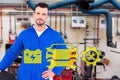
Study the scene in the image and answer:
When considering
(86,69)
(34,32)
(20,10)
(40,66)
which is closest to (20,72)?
(40,66)

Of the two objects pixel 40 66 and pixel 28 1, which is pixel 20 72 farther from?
pixel 28 1

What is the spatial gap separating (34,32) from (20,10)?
8.13ft

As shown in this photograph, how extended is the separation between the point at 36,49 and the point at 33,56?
128mm

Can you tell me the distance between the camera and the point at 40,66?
249cm

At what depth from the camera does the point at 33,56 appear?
7.78 ft

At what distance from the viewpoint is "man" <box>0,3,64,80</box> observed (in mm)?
2451

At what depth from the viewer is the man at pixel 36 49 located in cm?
245

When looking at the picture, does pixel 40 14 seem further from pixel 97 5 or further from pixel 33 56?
pixel 97 5

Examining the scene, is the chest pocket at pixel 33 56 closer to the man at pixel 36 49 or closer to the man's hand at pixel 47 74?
the man at pixel 36 49

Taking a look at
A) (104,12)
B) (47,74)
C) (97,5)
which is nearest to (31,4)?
(97,5)

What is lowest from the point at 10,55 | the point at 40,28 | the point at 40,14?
the point at 10,55

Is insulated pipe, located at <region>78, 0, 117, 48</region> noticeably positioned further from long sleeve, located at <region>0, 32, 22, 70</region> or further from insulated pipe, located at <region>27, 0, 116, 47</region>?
long sleeve, located at <region>0, 32, 22, 70</region>

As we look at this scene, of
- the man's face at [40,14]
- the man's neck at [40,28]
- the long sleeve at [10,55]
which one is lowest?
the long sleeve at [10,55]

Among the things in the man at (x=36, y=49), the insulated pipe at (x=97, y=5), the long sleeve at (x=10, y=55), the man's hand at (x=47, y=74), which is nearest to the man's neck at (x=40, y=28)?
the man at (x=36, y=49)
